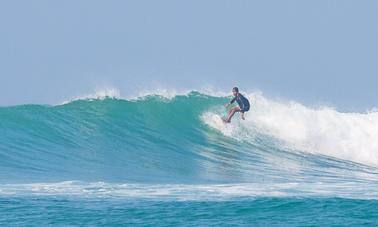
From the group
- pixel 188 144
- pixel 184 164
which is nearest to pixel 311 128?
pixel 188 144

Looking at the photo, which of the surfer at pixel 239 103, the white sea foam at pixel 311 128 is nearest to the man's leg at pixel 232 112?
the surfer at pixel 239 103

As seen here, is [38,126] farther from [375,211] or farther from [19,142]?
[375,211]

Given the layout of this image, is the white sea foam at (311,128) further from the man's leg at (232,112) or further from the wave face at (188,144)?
the man's leg at (232,112)

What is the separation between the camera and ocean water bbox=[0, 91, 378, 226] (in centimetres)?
1101

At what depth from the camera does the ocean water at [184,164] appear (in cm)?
1101

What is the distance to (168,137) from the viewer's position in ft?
63.5

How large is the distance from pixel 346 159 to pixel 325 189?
655 centimetres

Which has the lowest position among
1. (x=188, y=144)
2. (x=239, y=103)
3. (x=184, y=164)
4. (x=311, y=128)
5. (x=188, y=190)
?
(x=188, y=190)

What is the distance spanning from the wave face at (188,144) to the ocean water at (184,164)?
26 mm

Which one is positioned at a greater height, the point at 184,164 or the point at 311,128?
the point at 311,128

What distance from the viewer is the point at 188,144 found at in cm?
1909

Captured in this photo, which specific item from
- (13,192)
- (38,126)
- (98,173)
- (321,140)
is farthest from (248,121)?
(13,192)

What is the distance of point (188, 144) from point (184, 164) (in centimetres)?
238

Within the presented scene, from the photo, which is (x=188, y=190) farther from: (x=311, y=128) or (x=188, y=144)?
(x=311, y=128)
